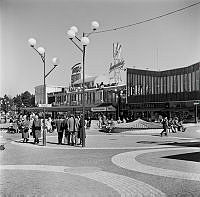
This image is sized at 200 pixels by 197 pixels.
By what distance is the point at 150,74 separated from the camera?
65.1 metres

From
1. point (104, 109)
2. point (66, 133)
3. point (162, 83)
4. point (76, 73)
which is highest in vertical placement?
point (76, 73)

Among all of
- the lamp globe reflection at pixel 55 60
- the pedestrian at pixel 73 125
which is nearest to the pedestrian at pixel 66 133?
the pedestrian at pixel 73 125

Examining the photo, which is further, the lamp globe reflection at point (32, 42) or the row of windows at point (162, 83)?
the row of windows at point (162, 83)

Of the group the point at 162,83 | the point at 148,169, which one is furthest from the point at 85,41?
the point at 162,83

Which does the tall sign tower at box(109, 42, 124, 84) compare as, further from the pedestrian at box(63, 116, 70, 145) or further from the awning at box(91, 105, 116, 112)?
the pedestrian at box(63, 116, 70, 145)

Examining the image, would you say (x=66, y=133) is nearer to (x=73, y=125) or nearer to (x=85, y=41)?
(x=73, y=125)

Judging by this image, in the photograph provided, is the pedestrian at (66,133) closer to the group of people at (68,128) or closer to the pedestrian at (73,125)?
the group of people at (68,128)

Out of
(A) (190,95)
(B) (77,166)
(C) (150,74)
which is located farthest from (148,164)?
(C) (150,74)

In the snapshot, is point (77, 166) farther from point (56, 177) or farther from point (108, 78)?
point (108, 78)

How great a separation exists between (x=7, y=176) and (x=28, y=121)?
37.0ft

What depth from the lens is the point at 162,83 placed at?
2436 inches

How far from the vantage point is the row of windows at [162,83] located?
177 feet

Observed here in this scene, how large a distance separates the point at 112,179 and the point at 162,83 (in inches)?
2169

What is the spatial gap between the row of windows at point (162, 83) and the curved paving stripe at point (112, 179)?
148 ft
